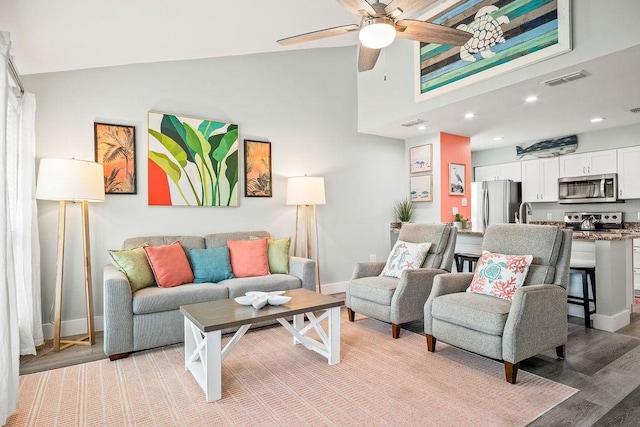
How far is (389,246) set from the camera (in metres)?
5.67

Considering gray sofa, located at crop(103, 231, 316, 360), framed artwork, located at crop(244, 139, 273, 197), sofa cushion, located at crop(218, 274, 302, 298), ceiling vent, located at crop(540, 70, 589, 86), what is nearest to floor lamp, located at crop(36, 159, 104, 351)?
gray sofa, located at crop(103, 231, 316, 360)

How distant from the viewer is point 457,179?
5.43 meters

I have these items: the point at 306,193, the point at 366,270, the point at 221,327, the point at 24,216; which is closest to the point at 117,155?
the point at 24,216

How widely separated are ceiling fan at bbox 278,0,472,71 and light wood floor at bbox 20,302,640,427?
2298 mm

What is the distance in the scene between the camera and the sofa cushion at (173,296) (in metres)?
2.89

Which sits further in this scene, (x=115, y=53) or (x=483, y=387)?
(x=115, y=53)

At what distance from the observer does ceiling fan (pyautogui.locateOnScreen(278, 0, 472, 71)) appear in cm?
211

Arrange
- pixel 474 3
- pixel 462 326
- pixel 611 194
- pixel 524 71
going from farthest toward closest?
pixel 611 194
pixel 474 3
pixel 524 71
pixel 462 326

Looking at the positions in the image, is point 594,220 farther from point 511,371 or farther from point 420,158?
point 511,371

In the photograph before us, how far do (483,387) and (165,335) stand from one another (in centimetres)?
237

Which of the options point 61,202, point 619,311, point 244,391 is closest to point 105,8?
point 61,202

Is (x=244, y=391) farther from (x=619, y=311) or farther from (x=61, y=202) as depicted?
(x=619, y=311)

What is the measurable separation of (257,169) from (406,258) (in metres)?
2.04

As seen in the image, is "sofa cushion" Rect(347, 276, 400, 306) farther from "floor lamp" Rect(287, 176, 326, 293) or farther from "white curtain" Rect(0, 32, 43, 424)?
"white curtain" Rect(0, 32, 43, 424)
